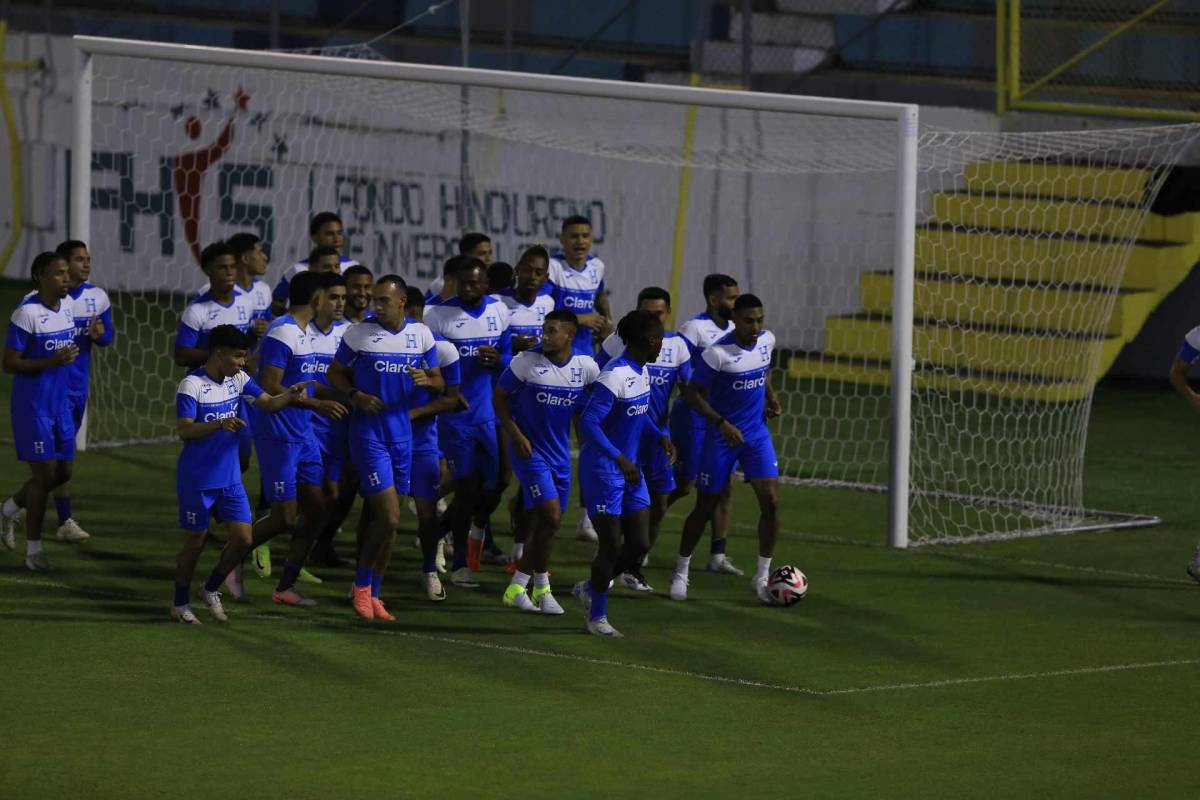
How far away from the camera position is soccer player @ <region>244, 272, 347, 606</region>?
36.3ft

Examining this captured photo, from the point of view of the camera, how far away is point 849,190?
22.1m

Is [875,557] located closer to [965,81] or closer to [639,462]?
→ [639,462]

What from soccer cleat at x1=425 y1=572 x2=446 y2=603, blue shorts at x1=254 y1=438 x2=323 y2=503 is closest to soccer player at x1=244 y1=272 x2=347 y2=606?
blue shorts at x1=254 y1=438 x2=323 y2=503

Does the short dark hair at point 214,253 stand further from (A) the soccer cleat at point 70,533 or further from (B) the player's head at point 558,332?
(B) the player's head at point 558,332

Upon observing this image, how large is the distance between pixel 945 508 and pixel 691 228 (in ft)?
26.8

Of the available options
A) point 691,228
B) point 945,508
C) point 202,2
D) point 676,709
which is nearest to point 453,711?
point 676,709

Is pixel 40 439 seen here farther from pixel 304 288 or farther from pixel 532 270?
pixel 532 270

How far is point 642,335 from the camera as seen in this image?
10.6 metres

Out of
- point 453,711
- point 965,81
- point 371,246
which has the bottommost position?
point 453,711

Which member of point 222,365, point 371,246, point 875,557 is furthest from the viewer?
point 371,246

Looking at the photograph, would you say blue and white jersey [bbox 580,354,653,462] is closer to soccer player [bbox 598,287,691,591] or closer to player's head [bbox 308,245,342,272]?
soccer player [bbox 598,287,691,591]

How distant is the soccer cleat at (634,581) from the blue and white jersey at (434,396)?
140 cm

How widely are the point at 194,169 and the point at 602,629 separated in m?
15.7

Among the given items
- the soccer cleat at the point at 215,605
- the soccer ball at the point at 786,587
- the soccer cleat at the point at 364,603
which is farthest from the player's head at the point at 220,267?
the soccer ball at the point at 786,587
